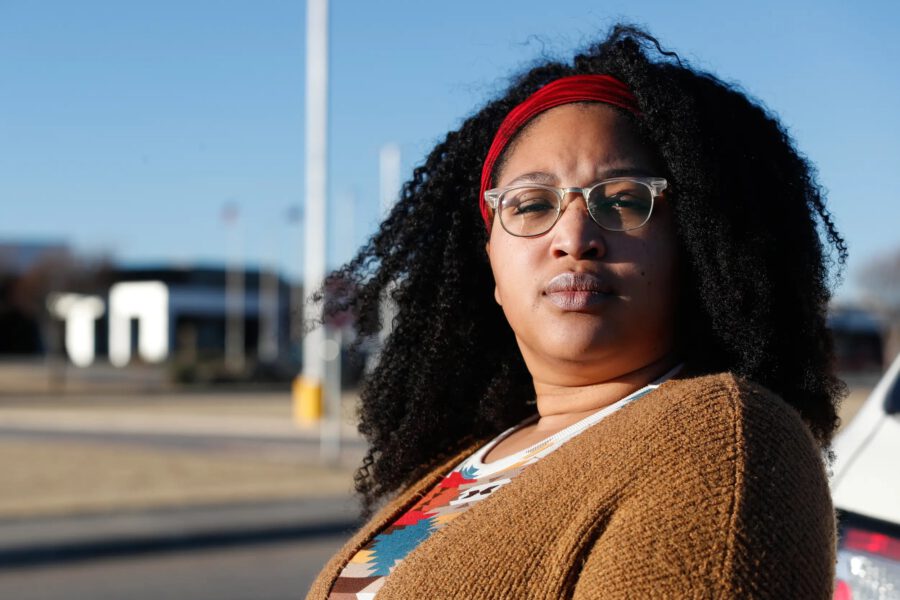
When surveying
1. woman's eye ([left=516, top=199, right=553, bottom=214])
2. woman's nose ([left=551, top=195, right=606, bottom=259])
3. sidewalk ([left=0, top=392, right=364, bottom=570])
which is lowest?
sidewalk ([left=0, top=392, right=364, bottom=570])

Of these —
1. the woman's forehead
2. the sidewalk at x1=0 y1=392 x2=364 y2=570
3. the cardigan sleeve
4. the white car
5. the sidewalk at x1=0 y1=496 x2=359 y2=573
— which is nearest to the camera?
the cardigan sleeve

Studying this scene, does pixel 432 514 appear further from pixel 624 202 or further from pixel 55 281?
pixel 55 281

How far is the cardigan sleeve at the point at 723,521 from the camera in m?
1.21

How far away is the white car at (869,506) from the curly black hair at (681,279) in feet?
0.97

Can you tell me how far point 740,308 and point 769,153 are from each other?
0.28 meters

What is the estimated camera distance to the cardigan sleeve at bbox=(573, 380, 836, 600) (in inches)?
47.7

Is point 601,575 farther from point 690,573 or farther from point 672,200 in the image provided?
point 672,200

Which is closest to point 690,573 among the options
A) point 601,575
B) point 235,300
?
point 601,575

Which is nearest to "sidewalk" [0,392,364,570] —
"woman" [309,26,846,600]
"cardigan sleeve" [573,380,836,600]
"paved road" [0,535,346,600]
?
"paved road" [0,535,346,600]

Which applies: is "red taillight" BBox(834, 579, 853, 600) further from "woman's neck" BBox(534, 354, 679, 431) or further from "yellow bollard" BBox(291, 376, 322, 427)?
"yellow bollard" BBox(291, 376, 322, 427)

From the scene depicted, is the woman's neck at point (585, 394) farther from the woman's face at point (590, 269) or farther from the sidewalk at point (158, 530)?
the sidewalk at point (158, 530)

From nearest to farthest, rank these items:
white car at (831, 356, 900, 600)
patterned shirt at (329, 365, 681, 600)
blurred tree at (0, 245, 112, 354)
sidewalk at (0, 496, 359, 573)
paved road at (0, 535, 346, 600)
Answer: patterned shirt at (329, 365, 681, 600)
white car at (831, 356, 900, 600)
paved road at (0, 535, 346, 600)
sidewalk at (0, 496, 359, 573)
blurred tree at (0, 245, 112, 354)

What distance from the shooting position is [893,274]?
52.8 meters

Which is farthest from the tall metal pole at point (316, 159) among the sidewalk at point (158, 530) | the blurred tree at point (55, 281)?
the blurred tree at point (55, 281)
